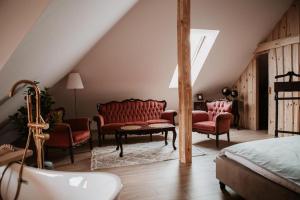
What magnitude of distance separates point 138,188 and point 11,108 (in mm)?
Answer: 2428

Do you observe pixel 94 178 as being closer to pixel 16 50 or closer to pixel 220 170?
pixel 16 50

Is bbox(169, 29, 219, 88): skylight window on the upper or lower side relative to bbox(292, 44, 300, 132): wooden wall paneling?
upper

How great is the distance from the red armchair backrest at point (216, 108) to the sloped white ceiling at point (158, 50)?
117cm

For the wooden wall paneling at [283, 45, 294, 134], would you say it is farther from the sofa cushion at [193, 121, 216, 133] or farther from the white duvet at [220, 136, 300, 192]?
the white duvet at [220, 136, 300, 192]

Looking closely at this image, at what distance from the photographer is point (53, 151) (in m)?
4.42

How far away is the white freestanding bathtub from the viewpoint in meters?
1.45

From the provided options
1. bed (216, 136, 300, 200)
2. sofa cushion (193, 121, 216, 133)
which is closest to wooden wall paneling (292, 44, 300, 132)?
sofa cushion (193, 121, 216, 133)

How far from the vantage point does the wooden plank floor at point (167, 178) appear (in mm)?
2512

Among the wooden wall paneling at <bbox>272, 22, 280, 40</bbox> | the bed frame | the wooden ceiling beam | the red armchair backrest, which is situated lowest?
the bed frame

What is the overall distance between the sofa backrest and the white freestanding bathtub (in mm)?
3520

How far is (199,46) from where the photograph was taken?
5906mm

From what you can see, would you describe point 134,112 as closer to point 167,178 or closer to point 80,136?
point 80,136

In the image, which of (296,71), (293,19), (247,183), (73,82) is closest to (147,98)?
(73,82)

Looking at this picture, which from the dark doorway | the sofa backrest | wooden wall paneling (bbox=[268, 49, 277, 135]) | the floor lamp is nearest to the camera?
the floor lamp
